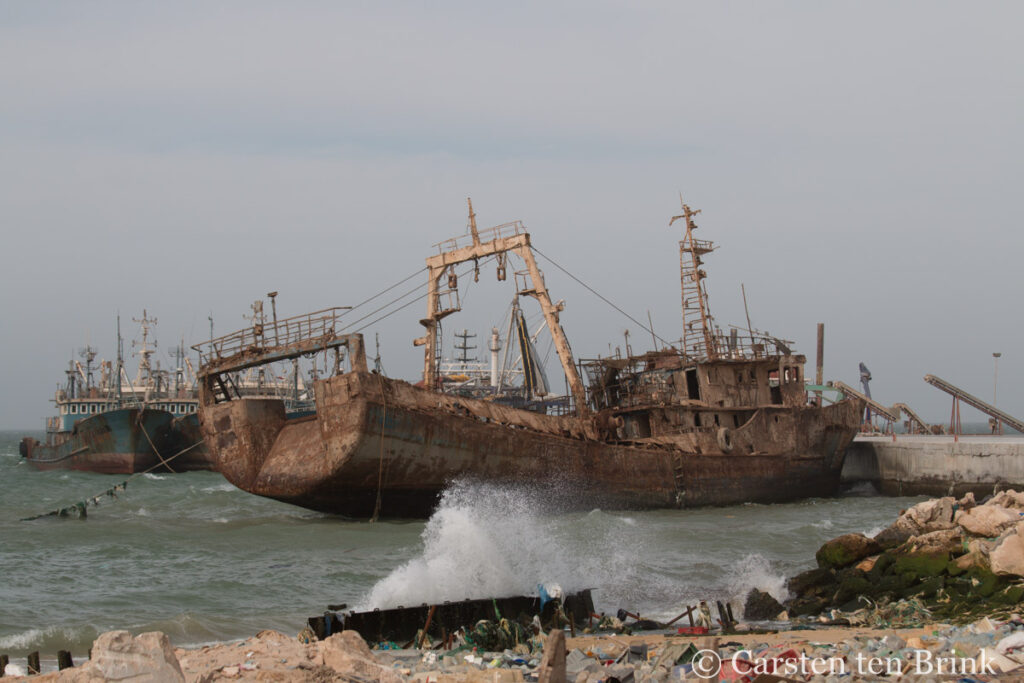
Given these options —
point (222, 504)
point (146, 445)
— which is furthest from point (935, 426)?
point (146, 445)

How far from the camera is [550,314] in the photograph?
2498 cm

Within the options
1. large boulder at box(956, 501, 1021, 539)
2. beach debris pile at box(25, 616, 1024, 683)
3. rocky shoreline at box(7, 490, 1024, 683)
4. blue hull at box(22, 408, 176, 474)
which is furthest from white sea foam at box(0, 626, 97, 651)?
blue hull at box(22, 408, 176, 474)

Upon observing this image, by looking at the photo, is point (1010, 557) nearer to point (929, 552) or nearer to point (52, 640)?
point (929, 552)

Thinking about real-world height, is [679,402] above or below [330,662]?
above

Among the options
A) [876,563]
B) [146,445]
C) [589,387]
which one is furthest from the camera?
[146,445]

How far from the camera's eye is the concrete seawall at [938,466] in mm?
27781

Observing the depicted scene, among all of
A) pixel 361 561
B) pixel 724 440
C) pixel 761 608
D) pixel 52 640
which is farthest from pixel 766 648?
pixel 724 440

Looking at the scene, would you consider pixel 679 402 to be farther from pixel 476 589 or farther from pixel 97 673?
pixel 97 673

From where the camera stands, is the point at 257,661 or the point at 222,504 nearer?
the point at 257,661

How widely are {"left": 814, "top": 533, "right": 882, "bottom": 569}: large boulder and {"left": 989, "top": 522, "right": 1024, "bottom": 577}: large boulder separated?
2.32 meters

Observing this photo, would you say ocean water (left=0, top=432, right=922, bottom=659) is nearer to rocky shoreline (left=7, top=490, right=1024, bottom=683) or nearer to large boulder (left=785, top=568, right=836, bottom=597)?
large boulder (left=785, top=568, right=836, bottom=597)

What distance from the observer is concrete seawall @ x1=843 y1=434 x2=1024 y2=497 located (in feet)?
91.1

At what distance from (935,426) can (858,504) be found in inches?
985

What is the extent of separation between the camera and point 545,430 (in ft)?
75.0
